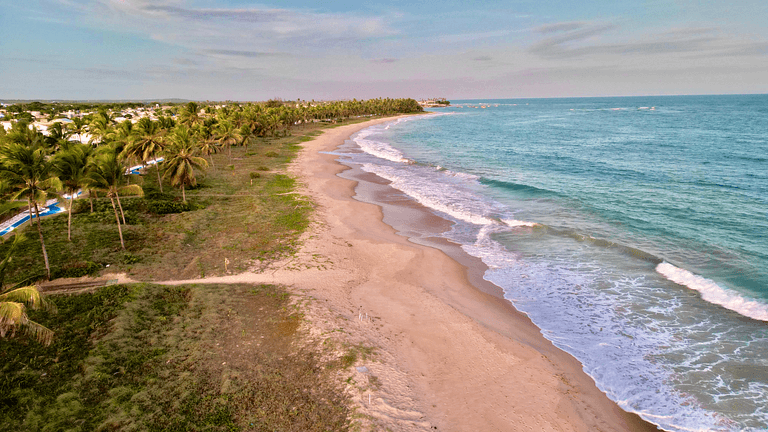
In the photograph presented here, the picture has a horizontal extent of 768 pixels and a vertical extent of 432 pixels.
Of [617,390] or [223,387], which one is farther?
[617,390]

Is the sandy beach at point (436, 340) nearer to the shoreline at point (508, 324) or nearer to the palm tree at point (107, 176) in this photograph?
the shoreline at point (508, 324)

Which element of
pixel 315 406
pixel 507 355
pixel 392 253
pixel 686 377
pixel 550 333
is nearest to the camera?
pixel 315 406

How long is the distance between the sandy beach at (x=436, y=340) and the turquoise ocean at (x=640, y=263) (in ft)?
5.39

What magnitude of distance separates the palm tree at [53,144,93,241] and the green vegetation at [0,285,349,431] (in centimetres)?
1122

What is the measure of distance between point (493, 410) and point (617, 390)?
5.95m

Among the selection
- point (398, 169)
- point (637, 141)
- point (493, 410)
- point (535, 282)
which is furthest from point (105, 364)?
point (637, 141)

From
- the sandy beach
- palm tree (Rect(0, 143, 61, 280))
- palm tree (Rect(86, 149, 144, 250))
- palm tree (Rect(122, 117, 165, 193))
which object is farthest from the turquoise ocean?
palm tree (Rect(122, 117, 165, 193))

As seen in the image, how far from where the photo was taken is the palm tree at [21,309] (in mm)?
11422

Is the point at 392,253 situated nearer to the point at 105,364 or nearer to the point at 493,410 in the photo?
the point at 493,410

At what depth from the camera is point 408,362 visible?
16000 mm

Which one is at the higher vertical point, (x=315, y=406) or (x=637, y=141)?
(x=637, y=141)

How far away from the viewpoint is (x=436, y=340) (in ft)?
57.7

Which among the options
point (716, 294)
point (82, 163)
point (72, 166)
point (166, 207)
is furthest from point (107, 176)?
point (716, 294)

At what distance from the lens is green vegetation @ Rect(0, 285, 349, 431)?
484 inches
